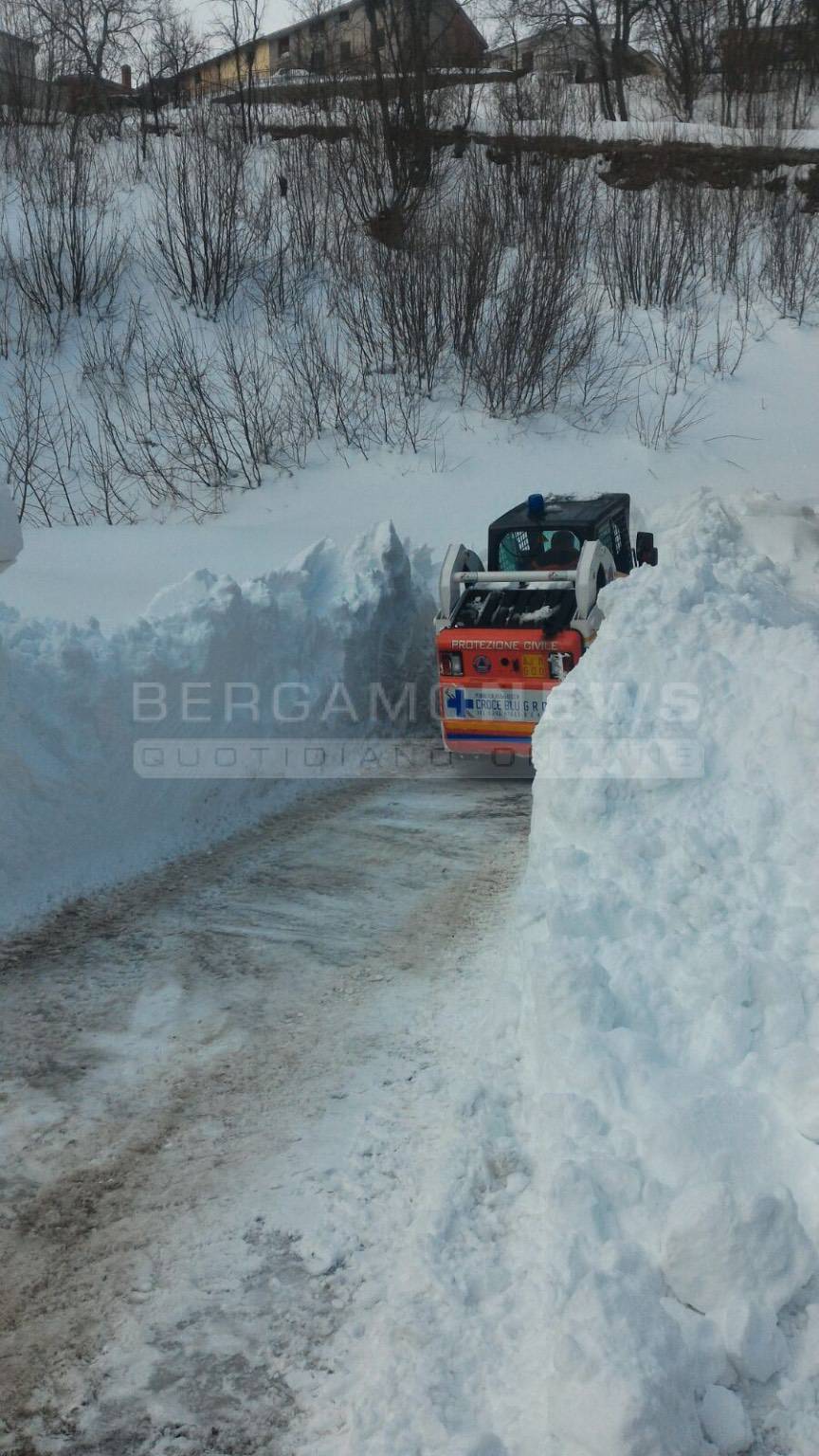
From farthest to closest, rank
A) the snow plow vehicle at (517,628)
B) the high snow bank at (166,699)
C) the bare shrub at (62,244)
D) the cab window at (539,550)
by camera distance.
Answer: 1. the bare shrub at (62,244)
2. the cab window at (539,550)
3. the snow plow vehicle at (517,628)
4. the high snow bank at (166,699)

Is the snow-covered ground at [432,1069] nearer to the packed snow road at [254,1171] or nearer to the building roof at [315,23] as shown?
the packed snow road at [254,1171]

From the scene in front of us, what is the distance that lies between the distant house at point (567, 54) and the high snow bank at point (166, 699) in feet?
96.4

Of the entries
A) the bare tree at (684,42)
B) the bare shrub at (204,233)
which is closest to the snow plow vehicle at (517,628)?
the bare shrub at (204,233)

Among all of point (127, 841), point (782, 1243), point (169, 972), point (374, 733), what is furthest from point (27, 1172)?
point (374, 733)

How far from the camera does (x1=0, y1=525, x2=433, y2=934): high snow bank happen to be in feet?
24.6

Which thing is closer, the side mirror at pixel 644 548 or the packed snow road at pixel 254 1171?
the packed snow road at pixel 254 1171

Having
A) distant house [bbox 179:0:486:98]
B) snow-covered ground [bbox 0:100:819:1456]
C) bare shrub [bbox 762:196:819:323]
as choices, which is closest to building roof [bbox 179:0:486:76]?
distant house [bbox 179:0:486:98]

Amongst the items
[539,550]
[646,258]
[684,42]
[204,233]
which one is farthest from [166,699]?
[684,42]

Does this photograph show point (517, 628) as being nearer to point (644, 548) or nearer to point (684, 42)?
point (644, 548)

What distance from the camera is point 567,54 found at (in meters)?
38.6

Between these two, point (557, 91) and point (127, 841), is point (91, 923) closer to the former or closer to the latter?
point (127, 841)

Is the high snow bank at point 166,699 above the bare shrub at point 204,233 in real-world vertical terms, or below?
below

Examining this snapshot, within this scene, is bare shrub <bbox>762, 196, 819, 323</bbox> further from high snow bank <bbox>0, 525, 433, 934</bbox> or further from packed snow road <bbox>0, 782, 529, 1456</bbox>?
packed snow road <bbox>0, 782, 529, 1456</bbox>

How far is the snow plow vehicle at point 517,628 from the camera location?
9.11 metres
